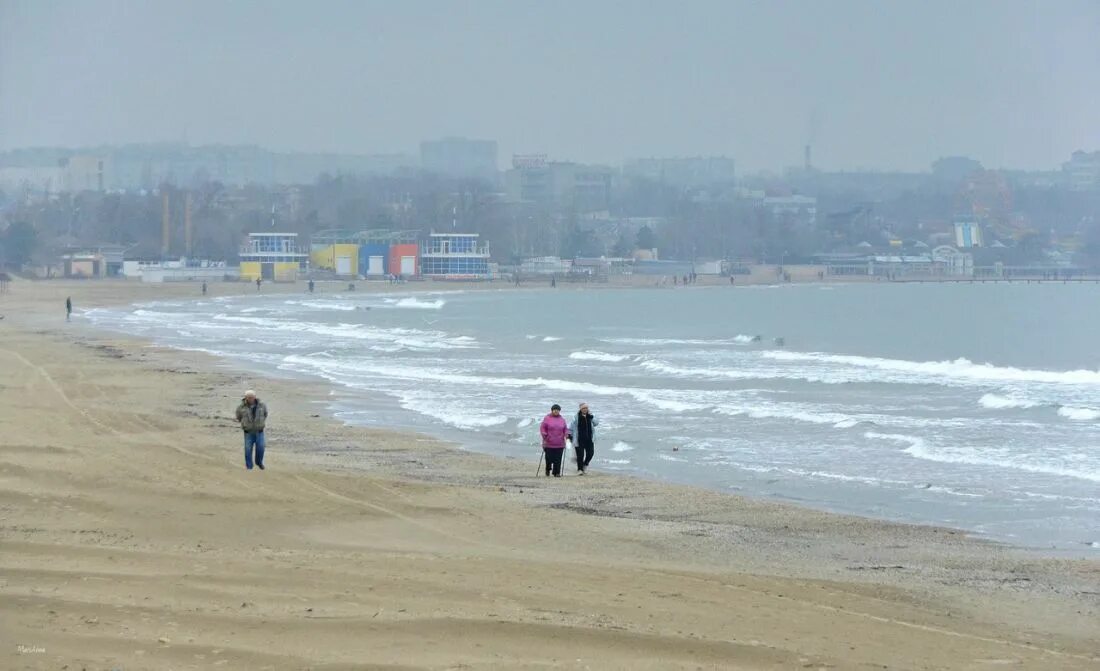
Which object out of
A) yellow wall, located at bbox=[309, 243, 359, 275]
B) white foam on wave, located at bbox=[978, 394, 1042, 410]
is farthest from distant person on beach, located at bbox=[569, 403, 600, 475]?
yellow wall, located at bbox=[309, 243, 359, 275]

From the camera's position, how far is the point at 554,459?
18.5m

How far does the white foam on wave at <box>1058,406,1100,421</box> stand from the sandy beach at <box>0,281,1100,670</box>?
1215cm

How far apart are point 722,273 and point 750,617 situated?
181 meters

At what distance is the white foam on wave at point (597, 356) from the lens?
45219 millimetres

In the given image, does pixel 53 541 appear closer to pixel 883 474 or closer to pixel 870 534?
pixel 870 534

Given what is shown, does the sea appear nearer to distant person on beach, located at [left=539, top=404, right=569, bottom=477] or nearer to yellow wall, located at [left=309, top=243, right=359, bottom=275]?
distant person on beach, located at [left=539, top=404, right=569, bottom=477]

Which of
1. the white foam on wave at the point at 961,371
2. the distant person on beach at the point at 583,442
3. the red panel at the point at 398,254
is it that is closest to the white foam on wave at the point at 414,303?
the red panel at the point at 398,254

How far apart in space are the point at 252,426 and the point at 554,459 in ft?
12.3

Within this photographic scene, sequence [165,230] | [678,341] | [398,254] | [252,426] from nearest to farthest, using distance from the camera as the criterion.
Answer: [252,426], [678,341], [398,254], [165,230]

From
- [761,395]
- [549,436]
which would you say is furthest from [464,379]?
[549,436]

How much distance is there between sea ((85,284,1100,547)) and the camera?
724 inches

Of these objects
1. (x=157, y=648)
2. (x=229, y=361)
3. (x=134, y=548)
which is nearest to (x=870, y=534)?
(x=134, y=548)

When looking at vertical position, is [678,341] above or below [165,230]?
below

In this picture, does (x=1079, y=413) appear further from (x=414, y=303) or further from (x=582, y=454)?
(x=414, y=303)
